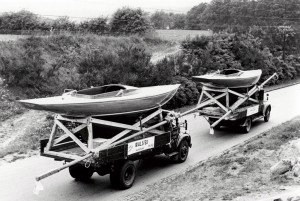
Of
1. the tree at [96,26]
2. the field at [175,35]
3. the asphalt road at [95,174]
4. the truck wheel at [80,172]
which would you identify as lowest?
the asphalt road at [95,174]

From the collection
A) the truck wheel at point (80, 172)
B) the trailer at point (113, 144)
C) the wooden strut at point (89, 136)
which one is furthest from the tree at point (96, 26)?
the wooden strut at point (89, 136)

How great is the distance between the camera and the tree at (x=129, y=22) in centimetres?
3744

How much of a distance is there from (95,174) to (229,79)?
6586 millimetres

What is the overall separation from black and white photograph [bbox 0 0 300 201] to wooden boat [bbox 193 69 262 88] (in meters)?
0.05

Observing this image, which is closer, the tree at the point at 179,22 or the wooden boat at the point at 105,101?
the wooden boat at the point at 105,101

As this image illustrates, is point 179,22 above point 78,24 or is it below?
above

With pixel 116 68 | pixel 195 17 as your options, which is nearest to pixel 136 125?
pixel 116 68

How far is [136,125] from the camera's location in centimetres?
1045

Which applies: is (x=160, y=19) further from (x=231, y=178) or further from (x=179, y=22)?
(x=231, y=178)

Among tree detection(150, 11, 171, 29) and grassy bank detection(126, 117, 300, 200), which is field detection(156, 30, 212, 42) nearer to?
grassy bank detection(126, 117, 300, 200)

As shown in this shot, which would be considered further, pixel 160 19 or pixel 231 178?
pixel 160 19

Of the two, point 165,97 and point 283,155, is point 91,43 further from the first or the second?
point 283,155

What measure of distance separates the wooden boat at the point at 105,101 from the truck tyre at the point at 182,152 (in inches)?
61.9

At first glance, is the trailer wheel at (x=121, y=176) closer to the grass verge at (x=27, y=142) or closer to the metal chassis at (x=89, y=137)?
the metal chassis at (x=89, y=137)
